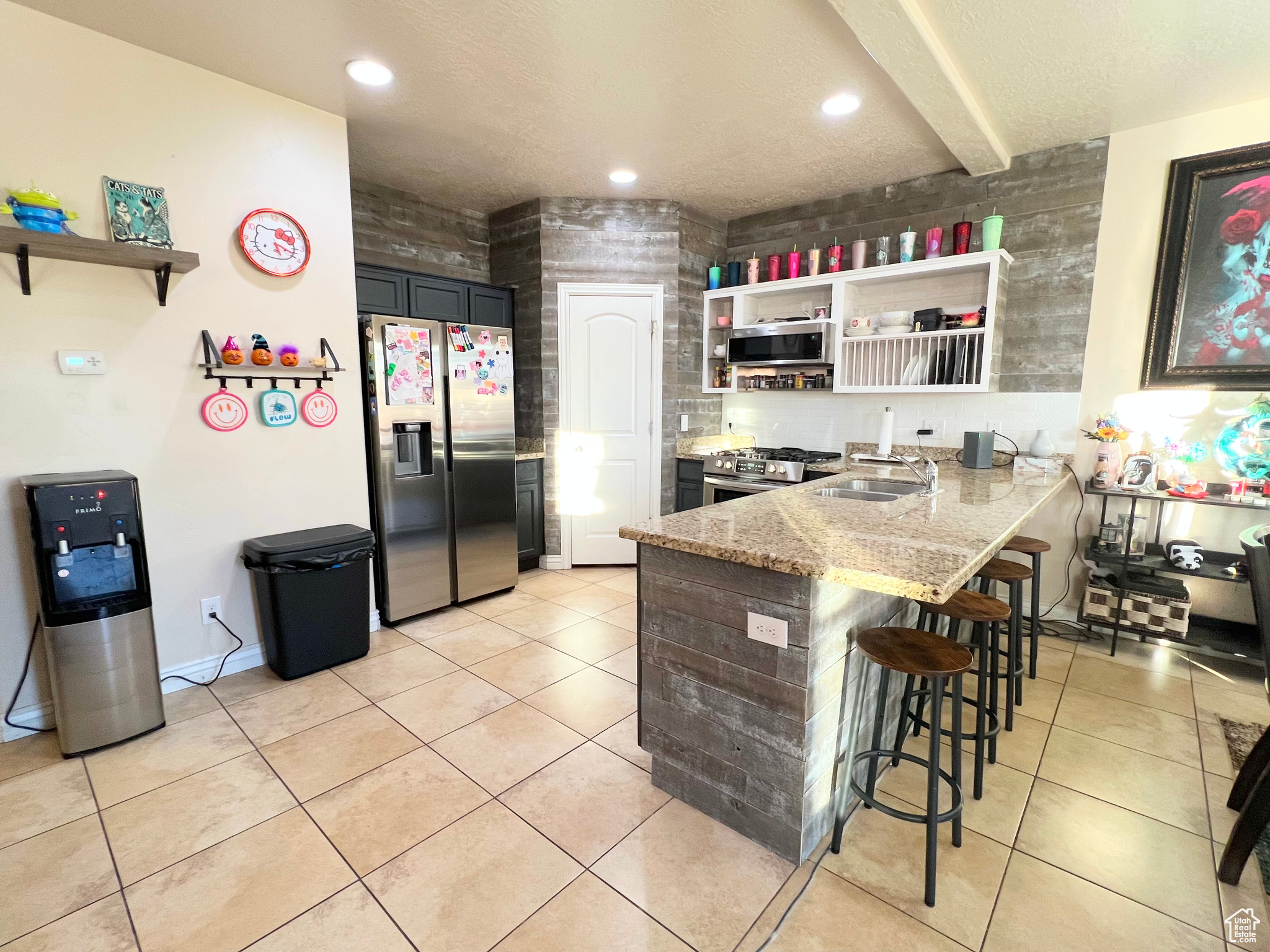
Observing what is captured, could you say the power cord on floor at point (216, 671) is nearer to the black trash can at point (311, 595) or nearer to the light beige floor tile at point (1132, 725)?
the black trash can at point (311, 595)

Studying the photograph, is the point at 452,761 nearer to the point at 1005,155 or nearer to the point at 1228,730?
the point at 1228,730

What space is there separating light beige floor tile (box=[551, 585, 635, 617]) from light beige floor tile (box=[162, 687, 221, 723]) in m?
1.86

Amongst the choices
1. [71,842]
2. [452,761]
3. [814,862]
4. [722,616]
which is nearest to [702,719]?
[722,616]

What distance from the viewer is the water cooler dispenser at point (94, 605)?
2043mm

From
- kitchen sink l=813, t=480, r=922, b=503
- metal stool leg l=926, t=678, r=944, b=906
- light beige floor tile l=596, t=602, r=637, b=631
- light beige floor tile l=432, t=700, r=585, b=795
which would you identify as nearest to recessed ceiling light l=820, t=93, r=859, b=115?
kitchen sink l=813, t=480, r=922, b=503

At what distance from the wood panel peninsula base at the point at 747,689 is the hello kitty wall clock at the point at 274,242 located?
2.32m

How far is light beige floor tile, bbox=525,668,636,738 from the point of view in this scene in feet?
7.88

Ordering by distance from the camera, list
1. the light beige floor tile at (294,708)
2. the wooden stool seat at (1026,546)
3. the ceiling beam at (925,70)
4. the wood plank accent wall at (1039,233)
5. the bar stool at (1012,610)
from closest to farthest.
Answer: the ceiling beam at (925,70)
the bar stool at (1012,610)
the light beige floor tile at (294,708)
the wooden stool seat at (1026,546)
the wood plank accent wall at (1039,233)

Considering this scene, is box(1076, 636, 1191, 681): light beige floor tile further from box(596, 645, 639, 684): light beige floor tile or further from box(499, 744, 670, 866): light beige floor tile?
box(499, 744, 670, 866): light beige floor tile

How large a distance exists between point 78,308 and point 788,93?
319cm

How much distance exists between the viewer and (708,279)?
466cm

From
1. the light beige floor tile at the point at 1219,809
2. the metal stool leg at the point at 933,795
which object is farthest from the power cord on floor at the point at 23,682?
the light beige floor tile at the point at 1219,809

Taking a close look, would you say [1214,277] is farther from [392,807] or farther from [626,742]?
[392,807]

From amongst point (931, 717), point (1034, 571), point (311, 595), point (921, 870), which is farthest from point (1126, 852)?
point (311, 595)
